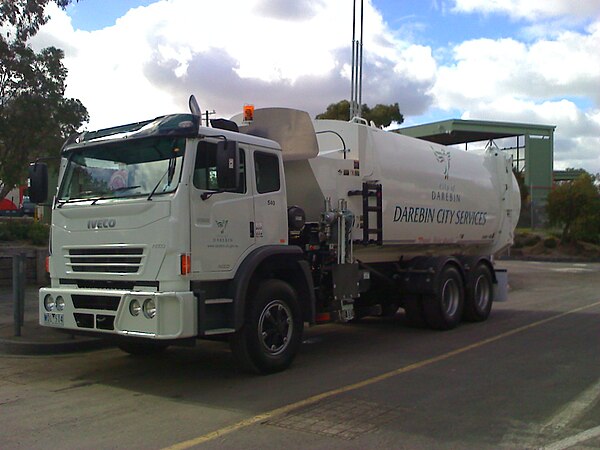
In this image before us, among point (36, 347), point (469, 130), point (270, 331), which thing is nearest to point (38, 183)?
point (36, 347)

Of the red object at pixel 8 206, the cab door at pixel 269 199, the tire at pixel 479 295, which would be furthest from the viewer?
the red object at pixel 8 206

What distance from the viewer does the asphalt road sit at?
5461mm

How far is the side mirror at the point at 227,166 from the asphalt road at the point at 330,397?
2262 mm

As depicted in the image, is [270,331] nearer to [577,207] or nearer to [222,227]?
[222,227]

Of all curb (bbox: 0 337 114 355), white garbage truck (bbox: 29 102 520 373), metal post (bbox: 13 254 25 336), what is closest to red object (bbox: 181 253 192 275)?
white garbage truck (bbox: 29 102 520 373)

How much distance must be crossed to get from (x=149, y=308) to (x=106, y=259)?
883mm

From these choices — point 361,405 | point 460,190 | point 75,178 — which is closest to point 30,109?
point 75,178

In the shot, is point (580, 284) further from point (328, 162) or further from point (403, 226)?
point (328, 162)

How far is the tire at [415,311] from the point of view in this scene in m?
11.5

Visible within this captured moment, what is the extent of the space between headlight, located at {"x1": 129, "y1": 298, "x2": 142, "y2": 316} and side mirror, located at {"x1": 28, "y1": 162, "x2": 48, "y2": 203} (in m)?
2.28

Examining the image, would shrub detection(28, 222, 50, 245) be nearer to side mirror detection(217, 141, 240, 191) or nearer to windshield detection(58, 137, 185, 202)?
windshield detection(58, 137, 185, 202)

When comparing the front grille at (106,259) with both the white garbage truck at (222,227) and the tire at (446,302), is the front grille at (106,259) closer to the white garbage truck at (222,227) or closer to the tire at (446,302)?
the white garbage truck at (222,227)

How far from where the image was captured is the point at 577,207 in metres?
33.2

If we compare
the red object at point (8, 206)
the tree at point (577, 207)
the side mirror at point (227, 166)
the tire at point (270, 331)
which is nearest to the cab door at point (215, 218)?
the side mirror at point (227, 166)
